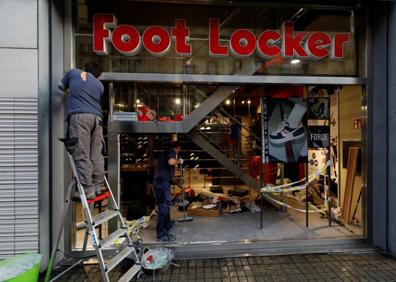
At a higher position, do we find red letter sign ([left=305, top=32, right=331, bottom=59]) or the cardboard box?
red letter sign ([left=305, top=32, right=331, bottom=59])

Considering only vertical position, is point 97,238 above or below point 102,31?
below

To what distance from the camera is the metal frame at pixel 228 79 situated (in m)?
4.03

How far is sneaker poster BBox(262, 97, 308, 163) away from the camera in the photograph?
15.6 ft

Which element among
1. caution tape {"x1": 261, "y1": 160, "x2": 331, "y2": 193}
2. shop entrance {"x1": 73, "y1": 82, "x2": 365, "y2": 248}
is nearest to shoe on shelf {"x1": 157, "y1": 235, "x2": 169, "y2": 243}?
shop entrance {"x1": 73, "y1": 82, "x2": 365, "y2": 248}

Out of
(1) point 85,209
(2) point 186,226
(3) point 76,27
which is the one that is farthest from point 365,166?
(3) point 76,27

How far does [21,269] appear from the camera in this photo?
2.69m

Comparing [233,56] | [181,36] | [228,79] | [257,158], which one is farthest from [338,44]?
[257,158]

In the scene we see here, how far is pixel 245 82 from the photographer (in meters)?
4.13

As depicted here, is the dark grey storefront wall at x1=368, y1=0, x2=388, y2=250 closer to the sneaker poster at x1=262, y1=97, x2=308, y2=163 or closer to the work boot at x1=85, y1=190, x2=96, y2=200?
the sneaker poster at x1=262, y1=97, x2=308, y2=163

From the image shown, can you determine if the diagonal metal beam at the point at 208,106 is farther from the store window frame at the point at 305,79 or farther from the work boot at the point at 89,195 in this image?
the work boot at the point at 89,195

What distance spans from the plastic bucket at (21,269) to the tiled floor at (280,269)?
0.72m

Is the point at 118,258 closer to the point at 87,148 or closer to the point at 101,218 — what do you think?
the point at 101,218

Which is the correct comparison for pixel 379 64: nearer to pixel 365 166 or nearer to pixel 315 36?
pixel 315 36

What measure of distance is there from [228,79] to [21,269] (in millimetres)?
3581
